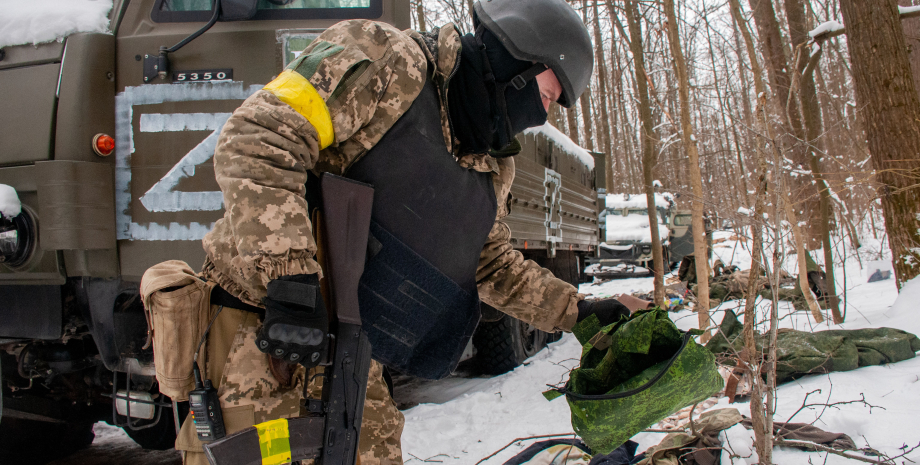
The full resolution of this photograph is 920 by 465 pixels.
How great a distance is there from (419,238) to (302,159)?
1.41 ft

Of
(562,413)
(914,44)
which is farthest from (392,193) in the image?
(914,44)

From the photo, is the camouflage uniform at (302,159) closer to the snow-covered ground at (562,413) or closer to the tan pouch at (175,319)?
the tan pouch at (175,319)

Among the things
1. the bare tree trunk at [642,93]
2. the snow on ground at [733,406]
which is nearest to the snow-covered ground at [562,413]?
the snow on ground at [733,406]

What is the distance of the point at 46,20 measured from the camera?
251 centimetres

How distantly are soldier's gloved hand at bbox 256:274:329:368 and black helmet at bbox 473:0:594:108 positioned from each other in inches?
35.1

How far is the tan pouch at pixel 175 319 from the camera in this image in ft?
4.51

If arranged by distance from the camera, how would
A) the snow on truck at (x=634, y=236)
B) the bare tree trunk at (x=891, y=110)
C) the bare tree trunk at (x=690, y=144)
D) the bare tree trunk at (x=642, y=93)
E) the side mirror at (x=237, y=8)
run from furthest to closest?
the snow on truck at (x=634, y=236)
the bare tree trunk at (x=642, y=93)
the bare tree trunk at (x=690, y=144)
the bare tree trunk at (x=891, y=110)
the side mirror at (x=237, y=8)

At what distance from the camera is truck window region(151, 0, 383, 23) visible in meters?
2.63

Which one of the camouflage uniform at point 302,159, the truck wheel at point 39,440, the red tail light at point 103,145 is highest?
the red tail light at point 103,145

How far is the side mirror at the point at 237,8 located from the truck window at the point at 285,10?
22 cm

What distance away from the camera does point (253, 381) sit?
1.43m

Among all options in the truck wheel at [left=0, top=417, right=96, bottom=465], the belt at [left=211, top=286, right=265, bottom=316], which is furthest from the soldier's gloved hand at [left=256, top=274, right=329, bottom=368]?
the truck wheel at [left=0, top=417, right=96, bottom=465]

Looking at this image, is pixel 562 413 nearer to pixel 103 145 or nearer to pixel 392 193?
pixel 392 193

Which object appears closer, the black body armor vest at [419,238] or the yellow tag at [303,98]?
the yellow tag at [303,98]
